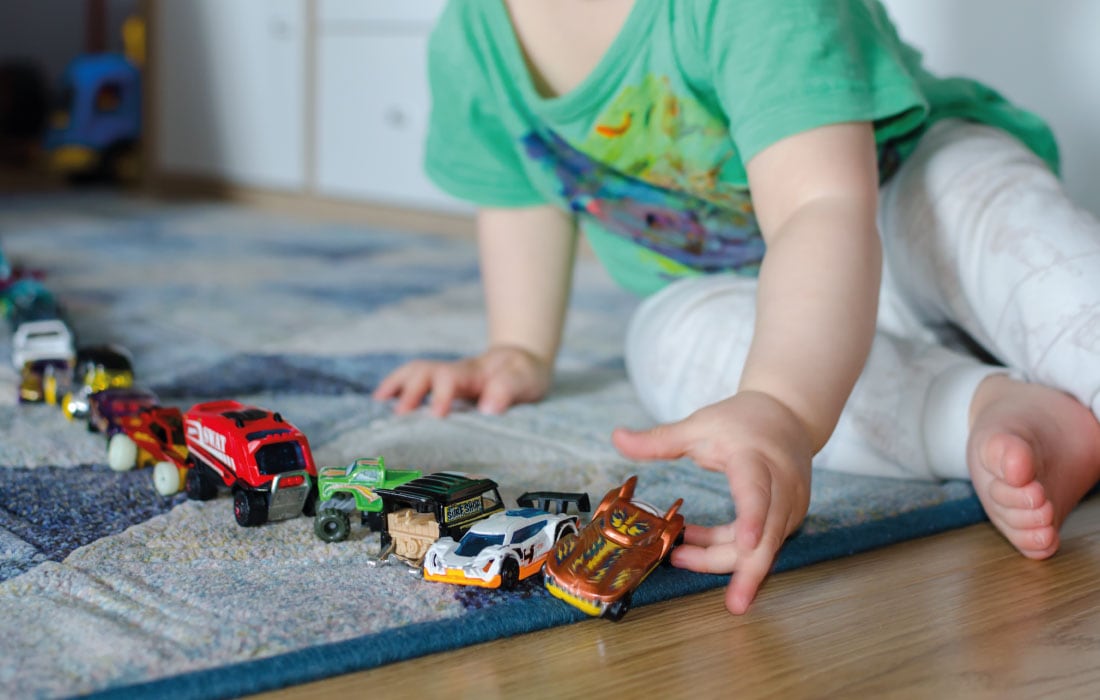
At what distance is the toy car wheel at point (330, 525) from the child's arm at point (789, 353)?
0.15 meters

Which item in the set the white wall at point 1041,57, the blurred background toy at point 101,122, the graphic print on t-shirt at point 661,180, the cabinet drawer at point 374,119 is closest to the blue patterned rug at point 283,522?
the graphic print on t-shirt at point 661,180

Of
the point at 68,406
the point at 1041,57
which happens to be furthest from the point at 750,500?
the point at 1041,57

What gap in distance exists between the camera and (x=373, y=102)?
2.10m

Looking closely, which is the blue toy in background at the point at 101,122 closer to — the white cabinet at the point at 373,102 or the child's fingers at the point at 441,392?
the white cabinet at the point at 373,102

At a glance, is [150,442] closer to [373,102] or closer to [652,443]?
[652,443]

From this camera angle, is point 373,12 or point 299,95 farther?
point 299,95

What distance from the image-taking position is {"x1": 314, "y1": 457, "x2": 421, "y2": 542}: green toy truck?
1.88ft

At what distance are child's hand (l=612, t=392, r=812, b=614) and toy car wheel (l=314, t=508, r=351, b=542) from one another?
15 centimetres

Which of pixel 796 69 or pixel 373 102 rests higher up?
pixel 796 69

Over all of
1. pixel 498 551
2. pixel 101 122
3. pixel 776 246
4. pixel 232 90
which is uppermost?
pixel 776 246

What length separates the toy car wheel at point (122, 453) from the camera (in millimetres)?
683

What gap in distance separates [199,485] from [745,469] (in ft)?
0.99

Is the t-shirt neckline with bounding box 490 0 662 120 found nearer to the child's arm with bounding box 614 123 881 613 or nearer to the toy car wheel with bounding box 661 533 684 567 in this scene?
the child's arm with bounding box 614 123 881 613

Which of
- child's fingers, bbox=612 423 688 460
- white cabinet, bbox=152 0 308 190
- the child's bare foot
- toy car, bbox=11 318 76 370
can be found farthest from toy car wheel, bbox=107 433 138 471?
white cabinet, bbox=152 0 308 190
